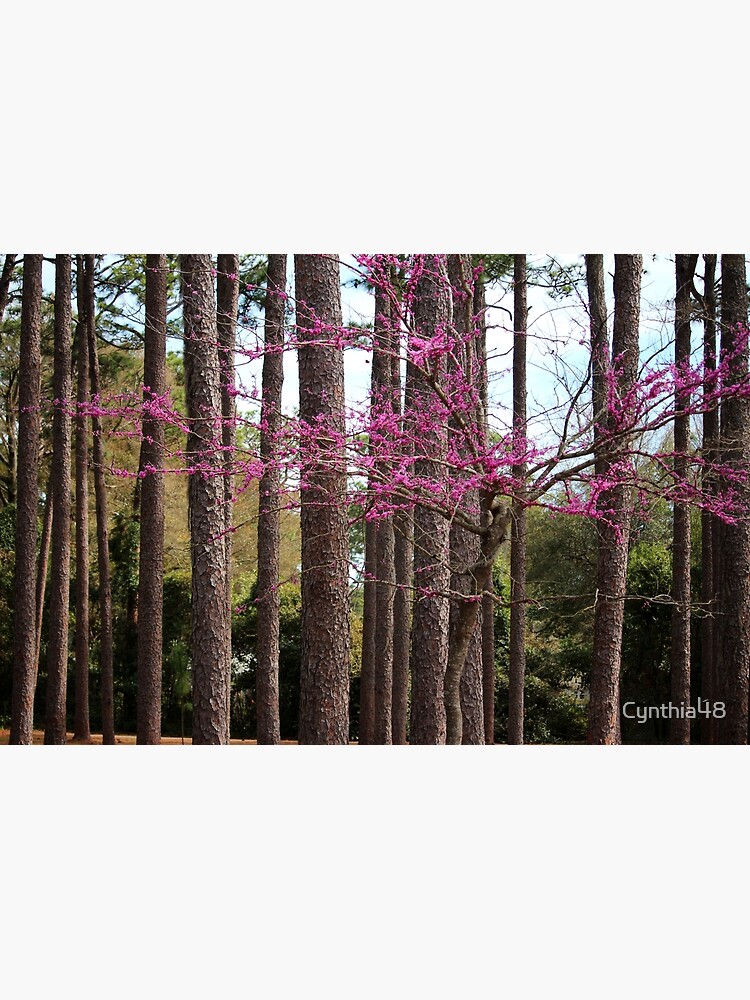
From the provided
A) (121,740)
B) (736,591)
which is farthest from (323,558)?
(121,740)

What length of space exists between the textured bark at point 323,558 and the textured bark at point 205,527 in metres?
1.02

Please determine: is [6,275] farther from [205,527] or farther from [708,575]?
[708,575]

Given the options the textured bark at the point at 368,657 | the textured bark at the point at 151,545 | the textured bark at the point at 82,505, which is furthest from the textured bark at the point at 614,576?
the textured bark at the point at 82,505

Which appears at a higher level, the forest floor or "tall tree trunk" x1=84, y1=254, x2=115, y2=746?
"tall tree trunk" x1=84, y1=254, x2=115, y2=746

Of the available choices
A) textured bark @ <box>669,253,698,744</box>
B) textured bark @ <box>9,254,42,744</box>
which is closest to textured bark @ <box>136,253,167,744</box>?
textured bark @ <box>9,254,42,744</box>

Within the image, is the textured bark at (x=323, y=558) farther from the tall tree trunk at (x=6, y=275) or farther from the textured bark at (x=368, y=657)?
the tall tree trunk at (x=6, y=275)

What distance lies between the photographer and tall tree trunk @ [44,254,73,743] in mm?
7762

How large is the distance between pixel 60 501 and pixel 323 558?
4.36 m

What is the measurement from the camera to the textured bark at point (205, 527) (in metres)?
5.14

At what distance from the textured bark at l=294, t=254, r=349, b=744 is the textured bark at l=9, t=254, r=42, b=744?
131 inches

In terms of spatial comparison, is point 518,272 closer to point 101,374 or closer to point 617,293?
point 617,293

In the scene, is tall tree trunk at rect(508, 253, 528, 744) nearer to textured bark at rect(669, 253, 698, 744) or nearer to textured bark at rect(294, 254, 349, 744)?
textured bark at rect(669, 253, 698, 744)

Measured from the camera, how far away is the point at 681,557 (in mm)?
7688
